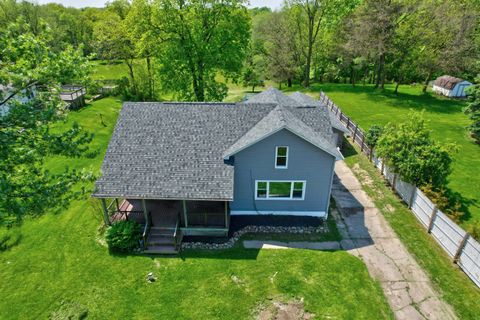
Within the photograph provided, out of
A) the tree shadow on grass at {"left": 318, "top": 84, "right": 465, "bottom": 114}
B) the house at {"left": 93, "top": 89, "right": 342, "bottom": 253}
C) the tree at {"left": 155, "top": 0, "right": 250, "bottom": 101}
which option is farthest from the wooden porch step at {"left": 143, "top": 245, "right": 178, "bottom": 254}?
the tree shadow on grass at {"left": 318, "top": 84, "right": 465, "bottom": 114}

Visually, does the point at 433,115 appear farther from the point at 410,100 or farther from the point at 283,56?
the point at 283,56

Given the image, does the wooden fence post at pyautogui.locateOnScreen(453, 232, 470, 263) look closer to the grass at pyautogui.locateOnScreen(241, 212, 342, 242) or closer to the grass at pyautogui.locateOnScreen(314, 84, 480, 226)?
the grass at pyautogui.locateOnScreen(314, 84, 480, 226)

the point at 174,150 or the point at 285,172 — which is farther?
the point at 174,150

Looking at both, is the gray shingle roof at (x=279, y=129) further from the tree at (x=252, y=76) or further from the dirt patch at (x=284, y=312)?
the tree at (x=252, y=76)

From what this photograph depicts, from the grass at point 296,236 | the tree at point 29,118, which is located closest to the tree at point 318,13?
the grass at point 296,236

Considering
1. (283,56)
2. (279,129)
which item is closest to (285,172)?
(279,129)

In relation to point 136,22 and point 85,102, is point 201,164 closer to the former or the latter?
point 136,22

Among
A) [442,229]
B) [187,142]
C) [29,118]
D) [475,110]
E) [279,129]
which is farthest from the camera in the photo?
[475,110]
